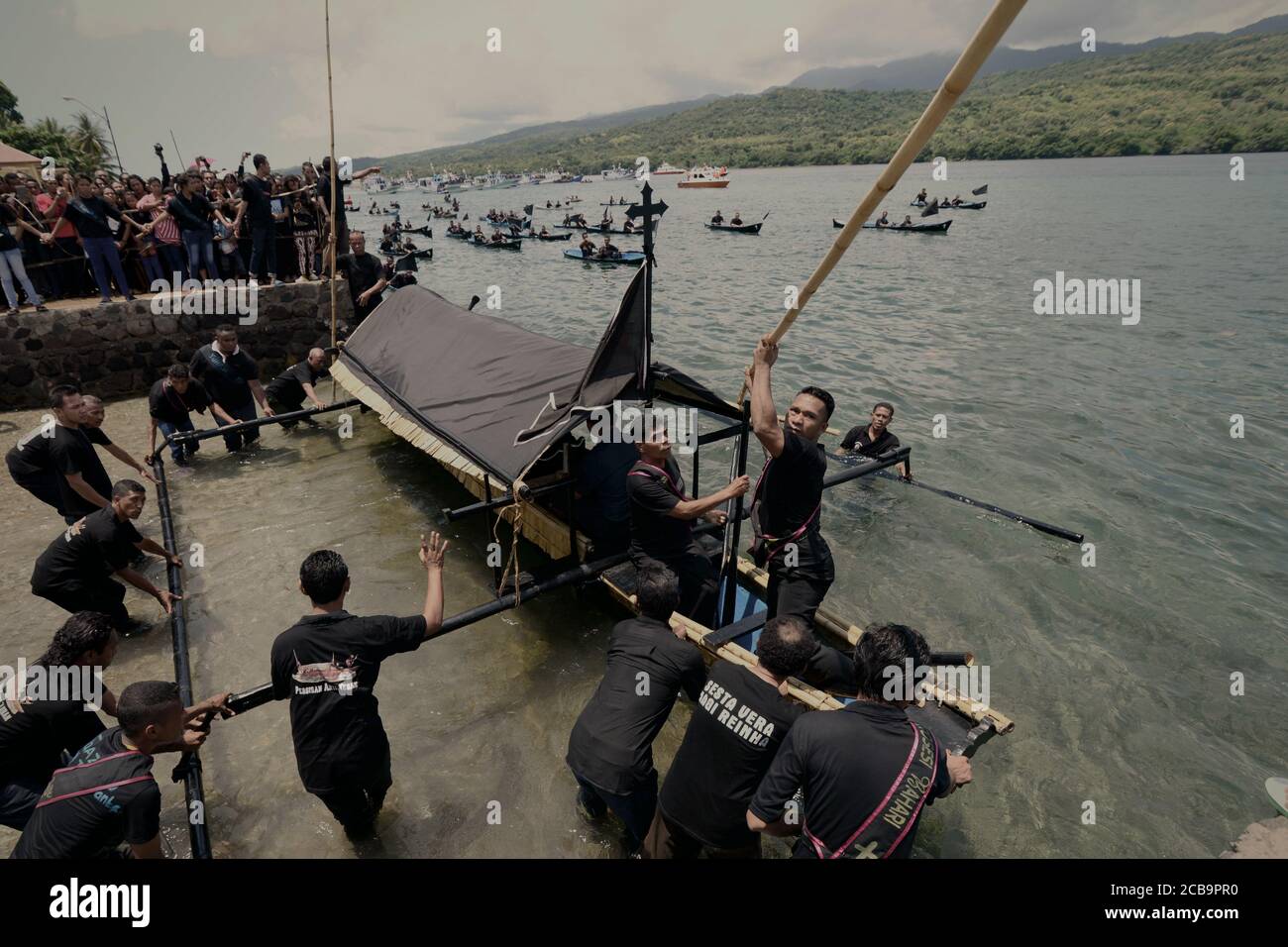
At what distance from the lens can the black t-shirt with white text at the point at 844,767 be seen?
3.05 metres

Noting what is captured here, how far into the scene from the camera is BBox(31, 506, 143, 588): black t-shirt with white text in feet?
19.1

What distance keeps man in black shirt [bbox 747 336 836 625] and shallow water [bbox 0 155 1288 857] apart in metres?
1.83

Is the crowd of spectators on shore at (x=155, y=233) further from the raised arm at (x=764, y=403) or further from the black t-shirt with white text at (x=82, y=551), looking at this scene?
the raised arm at (x=764, y=403)

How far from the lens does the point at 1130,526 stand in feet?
33.6

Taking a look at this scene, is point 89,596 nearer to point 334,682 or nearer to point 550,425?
point 334,682

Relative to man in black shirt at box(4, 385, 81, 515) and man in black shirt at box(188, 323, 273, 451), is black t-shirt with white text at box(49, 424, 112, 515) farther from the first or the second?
man in black shirt at box(188, 323, 273, 451)

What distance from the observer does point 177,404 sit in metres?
9.90

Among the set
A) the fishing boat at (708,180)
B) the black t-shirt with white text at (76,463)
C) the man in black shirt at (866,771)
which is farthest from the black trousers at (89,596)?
the fishing boat at (708,180)

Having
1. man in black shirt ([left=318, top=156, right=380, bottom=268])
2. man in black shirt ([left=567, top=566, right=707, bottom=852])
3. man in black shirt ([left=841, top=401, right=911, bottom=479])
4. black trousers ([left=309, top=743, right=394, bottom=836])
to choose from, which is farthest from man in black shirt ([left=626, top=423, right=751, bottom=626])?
man in black shirt ([left=318, top=156, right=380, bottom=268])

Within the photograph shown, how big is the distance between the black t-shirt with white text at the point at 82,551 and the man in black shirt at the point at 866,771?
621 cm

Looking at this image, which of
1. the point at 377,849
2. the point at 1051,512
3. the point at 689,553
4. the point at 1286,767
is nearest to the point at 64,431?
the point at 377,849

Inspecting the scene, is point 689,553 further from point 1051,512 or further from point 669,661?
point 1051,512
